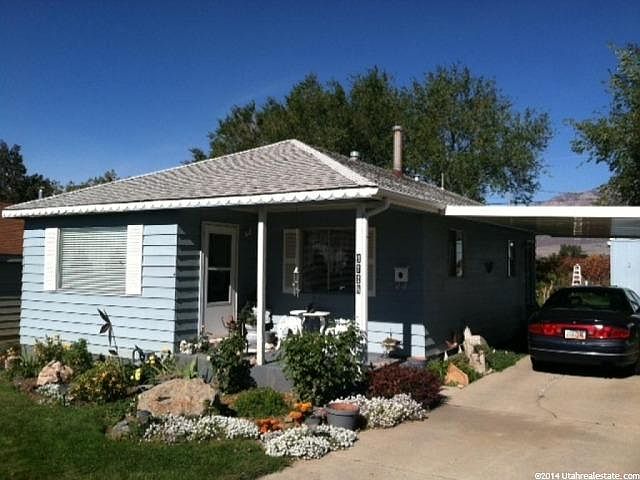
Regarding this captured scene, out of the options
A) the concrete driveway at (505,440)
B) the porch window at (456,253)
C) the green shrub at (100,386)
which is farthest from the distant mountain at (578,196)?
the green shrub at (100,386)

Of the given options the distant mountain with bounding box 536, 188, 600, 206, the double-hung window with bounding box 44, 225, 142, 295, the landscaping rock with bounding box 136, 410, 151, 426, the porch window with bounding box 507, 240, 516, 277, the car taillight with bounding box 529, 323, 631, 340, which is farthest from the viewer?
the distant mountain with bounding box 536, 188, 600, 206

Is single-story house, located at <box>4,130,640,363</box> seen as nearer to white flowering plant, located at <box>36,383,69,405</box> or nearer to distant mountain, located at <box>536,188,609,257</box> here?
white flowering plant, located at <box>36,383,69,405</box>

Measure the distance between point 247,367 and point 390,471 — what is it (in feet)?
12.2

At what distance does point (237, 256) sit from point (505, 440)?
650cm

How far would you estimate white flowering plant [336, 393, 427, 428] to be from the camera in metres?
6.98

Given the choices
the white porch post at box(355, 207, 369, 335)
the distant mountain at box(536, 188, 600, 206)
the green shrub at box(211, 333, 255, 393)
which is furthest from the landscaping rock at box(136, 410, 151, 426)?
the distant mountain at box(536, 188, 600, 206)

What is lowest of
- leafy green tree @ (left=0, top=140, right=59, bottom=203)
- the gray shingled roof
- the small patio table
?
the small patio table

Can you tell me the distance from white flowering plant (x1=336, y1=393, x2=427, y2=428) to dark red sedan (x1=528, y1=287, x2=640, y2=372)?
3428 millimetres

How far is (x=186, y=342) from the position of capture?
33.1 ft

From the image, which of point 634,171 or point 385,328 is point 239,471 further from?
point 634,171

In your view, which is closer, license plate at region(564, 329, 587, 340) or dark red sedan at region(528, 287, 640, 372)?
dark red sedan at region(528, 287, 640, 372)

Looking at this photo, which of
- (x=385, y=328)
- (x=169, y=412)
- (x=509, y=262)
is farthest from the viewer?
(x=509, y=262)

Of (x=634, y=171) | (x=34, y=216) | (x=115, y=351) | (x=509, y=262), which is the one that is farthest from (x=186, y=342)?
(x=634, y=171)

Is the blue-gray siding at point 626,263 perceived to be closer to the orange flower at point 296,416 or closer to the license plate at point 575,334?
the license plate at point 575,334
